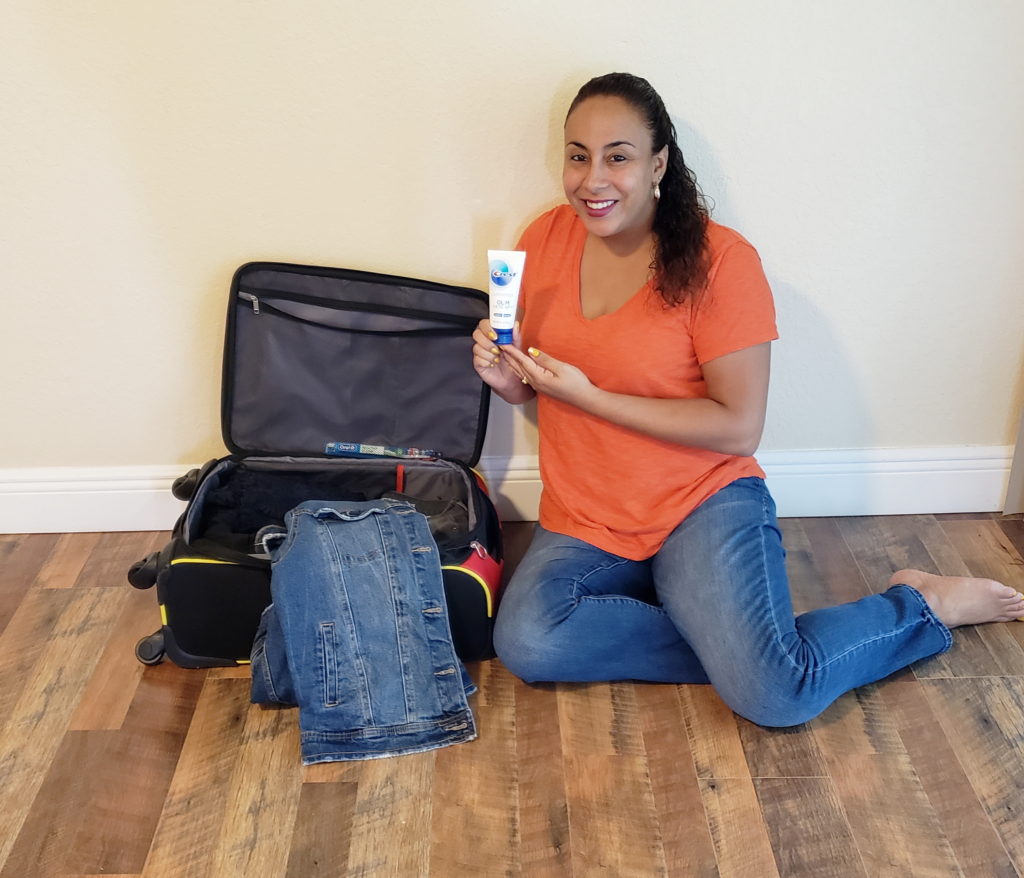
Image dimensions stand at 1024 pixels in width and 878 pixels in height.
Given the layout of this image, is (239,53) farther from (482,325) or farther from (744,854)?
(744,854)

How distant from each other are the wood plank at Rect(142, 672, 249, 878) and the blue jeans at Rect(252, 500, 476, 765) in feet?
0.22

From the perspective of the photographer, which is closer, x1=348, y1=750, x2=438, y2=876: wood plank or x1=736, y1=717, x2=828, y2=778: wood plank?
x1=348, y1=750, x2=438, y2=876: wood plank

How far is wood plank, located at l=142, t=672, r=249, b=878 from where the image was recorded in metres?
1.20

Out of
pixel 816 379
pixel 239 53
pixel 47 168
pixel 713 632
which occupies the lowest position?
pixel 713 632

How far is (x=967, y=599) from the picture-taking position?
1535mm

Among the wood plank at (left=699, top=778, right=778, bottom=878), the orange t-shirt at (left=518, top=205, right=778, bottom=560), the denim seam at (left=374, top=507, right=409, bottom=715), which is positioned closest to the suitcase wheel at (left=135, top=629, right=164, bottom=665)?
the denim seam at (left=374, top=507, right=409, bottom=715)

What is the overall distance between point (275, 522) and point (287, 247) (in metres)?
0.48

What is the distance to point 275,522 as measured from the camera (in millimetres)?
1622

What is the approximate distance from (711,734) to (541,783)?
267 mm

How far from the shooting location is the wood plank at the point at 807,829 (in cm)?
118

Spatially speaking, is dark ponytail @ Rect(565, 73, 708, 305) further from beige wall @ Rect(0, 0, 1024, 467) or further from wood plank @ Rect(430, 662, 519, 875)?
wood plank @ Rect(430, 662, 519, 875)

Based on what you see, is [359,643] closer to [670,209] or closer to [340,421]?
[340,421]

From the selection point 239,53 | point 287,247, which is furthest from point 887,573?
point 239,53

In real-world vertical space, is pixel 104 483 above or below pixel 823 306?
below
